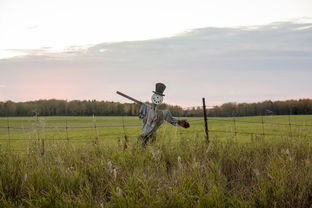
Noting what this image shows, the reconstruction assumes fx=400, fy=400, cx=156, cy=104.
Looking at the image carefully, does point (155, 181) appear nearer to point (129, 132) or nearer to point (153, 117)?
point (153, 117)

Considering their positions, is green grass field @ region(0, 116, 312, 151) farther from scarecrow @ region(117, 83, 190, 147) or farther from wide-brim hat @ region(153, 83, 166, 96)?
wide-brim hat @ region(153, 83, 166, 96)

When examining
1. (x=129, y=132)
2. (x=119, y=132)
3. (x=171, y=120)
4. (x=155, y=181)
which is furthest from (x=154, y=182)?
(x=119, y=132)

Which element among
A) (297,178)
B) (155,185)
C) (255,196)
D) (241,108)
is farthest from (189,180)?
(241,108)

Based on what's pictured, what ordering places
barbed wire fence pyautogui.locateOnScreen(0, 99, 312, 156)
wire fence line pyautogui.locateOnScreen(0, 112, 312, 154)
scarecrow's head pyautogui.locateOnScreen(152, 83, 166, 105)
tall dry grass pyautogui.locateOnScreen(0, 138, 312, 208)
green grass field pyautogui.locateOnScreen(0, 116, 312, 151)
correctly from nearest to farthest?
1. tall dry grass pyautogui.locateOnScreen(0, 138, 312, 208)
2. scarecrow's head pyautogui.locateOnScreen(152, 83, 166, 105)
3. barbed wire fence pyautogui.locateOnScreen(0, 99, 312, 156)
4. green grass field pyautogui.locateOnScreen(0, 116, 312, 151)
5. wire fence line pyautogui.locateOnScreen(0, 112, 312, 154)

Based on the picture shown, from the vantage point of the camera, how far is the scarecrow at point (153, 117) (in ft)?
28.5

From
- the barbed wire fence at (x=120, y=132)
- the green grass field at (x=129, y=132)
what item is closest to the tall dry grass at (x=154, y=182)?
the barbed wire fence at (x=120, y=132)

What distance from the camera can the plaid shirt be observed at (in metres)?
8.70

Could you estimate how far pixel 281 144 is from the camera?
9844 millimetres

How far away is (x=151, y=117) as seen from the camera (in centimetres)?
870

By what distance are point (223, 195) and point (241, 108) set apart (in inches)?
868

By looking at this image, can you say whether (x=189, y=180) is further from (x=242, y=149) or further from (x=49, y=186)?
(x=242, y=149)

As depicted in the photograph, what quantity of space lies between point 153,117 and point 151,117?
5cm

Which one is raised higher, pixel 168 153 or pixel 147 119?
pixel 147 119

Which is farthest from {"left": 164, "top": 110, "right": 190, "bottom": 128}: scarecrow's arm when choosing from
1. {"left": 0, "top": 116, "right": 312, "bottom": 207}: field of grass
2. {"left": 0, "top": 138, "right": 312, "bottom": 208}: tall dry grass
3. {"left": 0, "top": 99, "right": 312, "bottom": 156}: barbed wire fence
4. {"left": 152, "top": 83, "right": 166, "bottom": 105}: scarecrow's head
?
{"left": 0, "top": 99, "right": 312, "bottom": 156}: barbed wire fence
